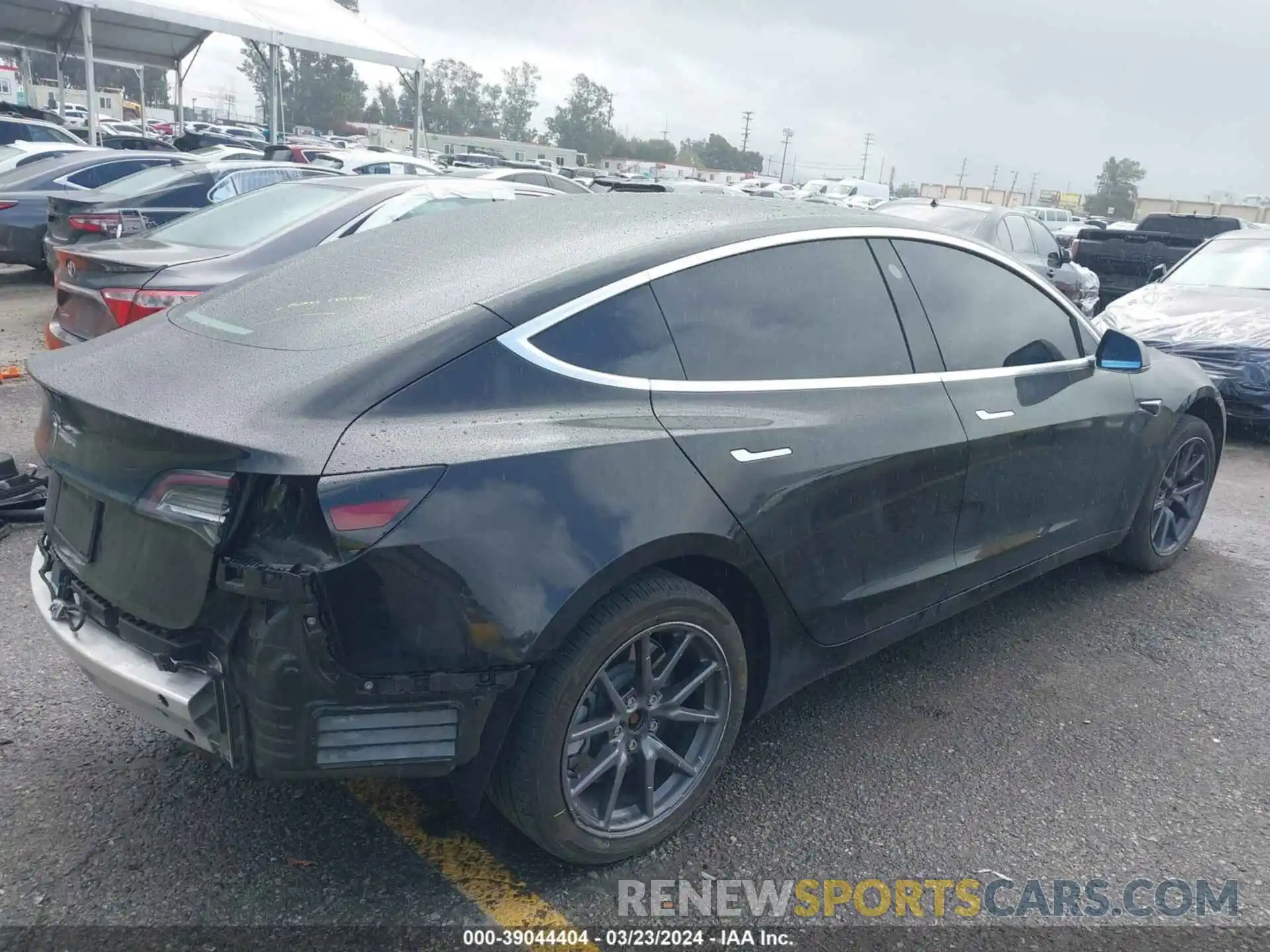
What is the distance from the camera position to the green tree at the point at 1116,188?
94.5 m

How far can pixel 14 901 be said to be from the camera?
2354 mm

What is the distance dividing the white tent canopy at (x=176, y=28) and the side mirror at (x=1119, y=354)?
2057cm

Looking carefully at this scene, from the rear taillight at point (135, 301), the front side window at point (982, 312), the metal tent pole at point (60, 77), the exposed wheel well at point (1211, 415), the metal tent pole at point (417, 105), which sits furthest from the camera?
the metal tent pole at point (60, 77)

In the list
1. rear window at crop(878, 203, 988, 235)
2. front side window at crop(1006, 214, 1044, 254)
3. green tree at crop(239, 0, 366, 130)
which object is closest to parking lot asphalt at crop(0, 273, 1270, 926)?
rear window at crop(878, 203, 988, 235)

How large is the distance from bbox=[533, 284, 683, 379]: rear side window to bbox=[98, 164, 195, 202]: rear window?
831 centimetres

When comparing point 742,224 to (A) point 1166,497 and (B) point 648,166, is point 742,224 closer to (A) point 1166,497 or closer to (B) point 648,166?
(A) point 1166,497

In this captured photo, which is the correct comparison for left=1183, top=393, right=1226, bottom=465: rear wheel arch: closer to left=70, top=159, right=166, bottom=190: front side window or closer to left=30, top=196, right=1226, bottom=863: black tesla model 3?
left=30, top=196, right=1226, bottom=863: black tesla model 3

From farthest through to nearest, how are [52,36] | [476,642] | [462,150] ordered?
[462,150] < [52,36] < [476,642]

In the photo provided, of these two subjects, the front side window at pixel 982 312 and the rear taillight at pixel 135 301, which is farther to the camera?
the rear taillight at pixel 135 301

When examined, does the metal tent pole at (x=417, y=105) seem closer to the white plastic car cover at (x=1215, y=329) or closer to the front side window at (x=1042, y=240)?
the front side window at (x=1042, y=240)

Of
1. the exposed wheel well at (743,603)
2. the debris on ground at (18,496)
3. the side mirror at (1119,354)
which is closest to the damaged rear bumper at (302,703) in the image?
the exposed wheel well at (743,603)

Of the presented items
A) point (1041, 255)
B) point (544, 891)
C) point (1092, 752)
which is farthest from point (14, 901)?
point (1041, 255)

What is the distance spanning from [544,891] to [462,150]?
202ft

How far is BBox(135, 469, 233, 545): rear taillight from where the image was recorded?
210cm
